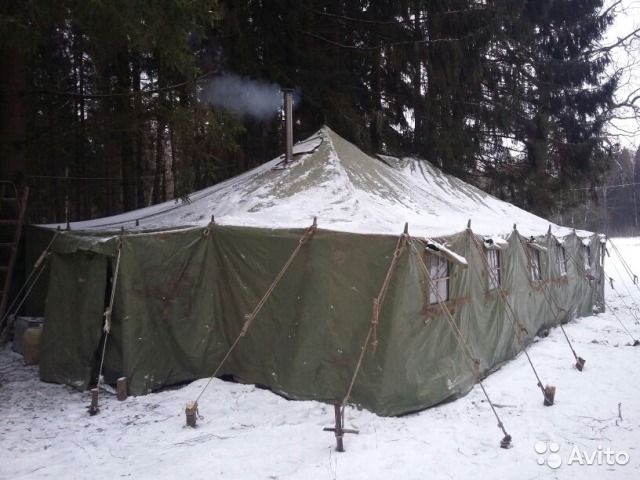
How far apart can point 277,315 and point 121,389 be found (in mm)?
1869

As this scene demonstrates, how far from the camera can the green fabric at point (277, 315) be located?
5.32 metres

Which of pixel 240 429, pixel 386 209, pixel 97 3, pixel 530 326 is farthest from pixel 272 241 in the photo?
pixel 530 326

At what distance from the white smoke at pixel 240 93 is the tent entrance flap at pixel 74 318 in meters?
5.23

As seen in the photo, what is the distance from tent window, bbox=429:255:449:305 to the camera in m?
5.95

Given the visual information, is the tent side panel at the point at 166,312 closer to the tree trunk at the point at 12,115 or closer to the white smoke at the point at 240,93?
the tree trunk at the point at 12,115

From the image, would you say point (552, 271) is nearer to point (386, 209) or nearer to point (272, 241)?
point (386, 209)

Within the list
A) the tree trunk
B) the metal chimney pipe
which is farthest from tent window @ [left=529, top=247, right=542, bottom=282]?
the tree trunk

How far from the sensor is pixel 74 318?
6426 mm

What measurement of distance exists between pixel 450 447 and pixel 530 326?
4.99m

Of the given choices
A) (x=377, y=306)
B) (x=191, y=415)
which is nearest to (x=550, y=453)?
(x=377, y=306)

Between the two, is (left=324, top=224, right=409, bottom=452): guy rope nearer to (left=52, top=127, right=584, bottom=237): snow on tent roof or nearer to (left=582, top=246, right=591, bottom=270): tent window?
(left=52, top=127, right=584, bottom=237): snow on tent roof

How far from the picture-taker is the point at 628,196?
153 feet

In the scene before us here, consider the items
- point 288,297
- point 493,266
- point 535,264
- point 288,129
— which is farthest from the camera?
point 535,264

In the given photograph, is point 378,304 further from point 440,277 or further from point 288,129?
point 288,129
